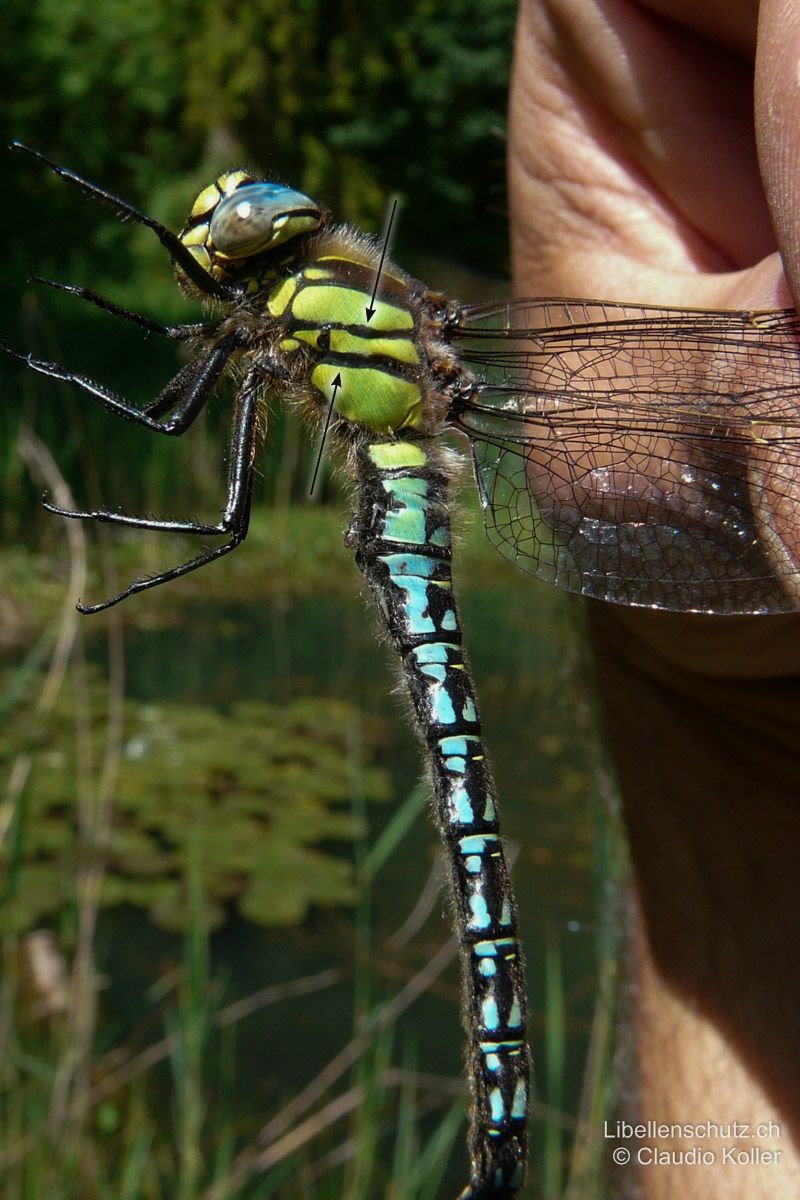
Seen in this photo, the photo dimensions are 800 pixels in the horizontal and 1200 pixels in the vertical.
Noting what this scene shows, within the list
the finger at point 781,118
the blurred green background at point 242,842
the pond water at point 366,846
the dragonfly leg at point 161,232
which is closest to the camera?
the finger at point 781,118

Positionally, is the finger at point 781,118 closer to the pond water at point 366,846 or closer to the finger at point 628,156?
the finger at point 628,156

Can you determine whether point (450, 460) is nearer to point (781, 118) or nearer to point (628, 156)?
point (628, 156)

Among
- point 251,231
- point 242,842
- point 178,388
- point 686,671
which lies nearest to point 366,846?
point 242,842

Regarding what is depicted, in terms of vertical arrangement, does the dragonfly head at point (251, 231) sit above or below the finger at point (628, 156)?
below

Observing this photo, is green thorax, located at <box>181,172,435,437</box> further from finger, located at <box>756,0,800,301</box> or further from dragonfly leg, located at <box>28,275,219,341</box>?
finger, located at <box>756,0,800,301</box>

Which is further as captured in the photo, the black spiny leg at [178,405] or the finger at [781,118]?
the black spiny leg at [178,405]

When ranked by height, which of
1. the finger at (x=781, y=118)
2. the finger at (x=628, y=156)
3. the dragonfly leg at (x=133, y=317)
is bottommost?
the finger at (x=781, y=118)

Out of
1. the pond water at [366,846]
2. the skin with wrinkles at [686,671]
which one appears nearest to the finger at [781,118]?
the skin with wrinkles at [686,671]

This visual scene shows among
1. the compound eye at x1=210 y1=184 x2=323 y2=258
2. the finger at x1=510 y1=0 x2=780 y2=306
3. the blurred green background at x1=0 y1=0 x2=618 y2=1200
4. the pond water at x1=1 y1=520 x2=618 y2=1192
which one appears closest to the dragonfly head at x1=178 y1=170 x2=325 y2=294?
the compound eye at x1=210 y1=184 x2=323 y2=258
